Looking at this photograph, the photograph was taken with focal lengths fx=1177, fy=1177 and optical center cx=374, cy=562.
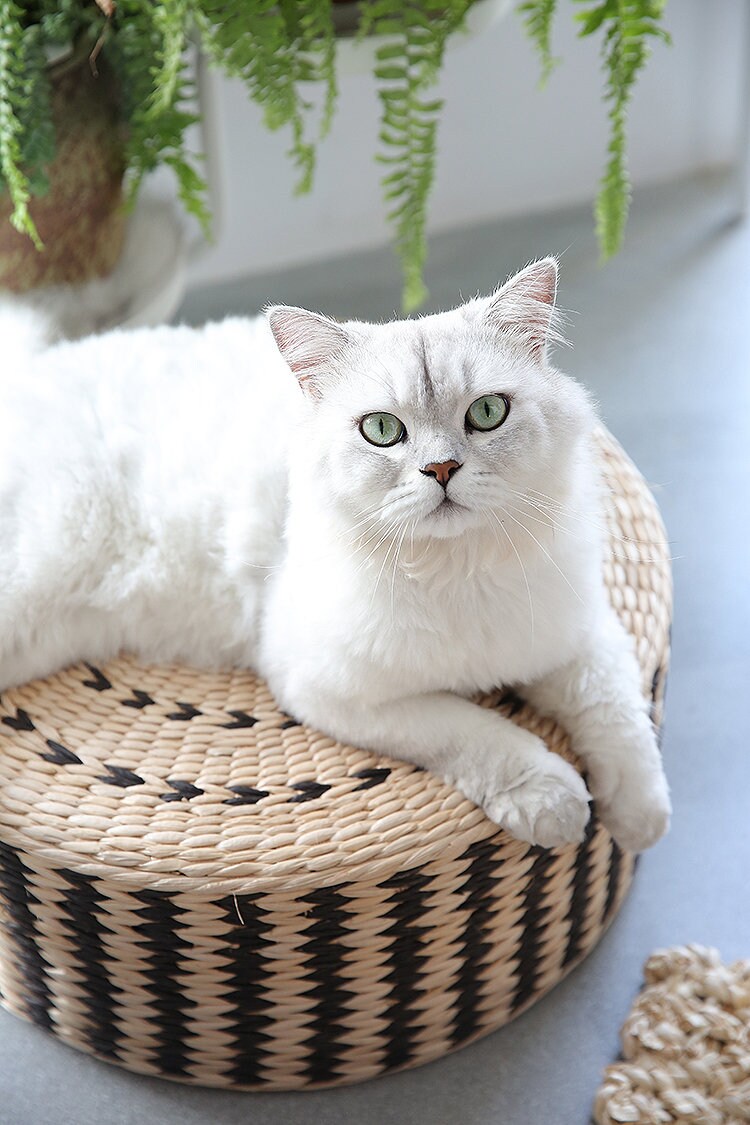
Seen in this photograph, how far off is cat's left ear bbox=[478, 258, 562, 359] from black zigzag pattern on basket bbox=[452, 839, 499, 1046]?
0.50m

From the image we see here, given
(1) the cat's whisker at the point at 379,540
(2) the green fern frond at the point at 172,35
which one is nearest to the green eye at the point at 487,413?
(1) the cat's whisker at the point at 379,540

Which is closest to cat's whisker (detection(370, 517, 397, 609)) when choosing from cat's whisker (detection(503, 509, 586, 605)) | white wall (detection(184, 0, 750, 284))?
cat's whisker (detection(503, 509, 586, 605))

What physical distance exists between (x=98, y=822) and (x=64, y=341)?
749 millimetres

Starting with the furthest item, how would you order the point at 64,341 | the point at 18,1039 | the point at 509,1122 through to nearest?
the point at 64,341 → the point at 18,1039 → the point at 509,1122

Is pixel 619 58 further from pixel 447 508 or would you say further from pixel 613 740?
pixel 613 740

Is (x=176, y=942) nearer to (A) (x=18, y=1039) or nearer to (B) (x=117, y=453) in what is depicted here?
(A) (x=18, y=1039)

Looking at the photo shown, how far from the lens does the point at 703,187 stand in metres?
3.02

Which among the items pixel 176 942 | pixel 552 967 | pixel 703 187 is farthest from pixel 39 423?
pixel 703 187

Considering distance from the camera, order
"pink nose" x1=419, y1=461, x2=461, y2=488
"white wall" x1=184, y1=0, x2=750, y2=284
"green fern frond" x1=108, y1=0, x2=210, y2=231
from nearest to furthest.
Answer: "pink nose" x1=419, y1=461, x2=461, y2=488
"green fern frond" x1=108, y1=0, x2=210, y2=231
"white wall" x1=184, y1=0, x2=750, y2=284

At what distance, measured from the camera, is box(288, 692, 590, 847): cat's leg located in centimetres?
116

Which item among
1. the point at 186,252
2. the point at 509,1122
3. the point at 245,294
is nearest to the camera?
the point at 509,1122

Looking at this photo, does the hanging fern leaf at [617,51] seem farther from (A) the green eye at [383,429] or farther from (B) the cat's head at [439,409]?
(A) the green eye at [383,429]

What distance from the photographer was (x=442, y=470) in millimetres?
1033

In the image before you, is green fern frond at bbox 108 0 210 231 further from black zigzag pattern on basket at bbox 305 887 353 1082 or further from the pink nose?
black zigzag pattern on basket at bbox 305 887 353 1082
